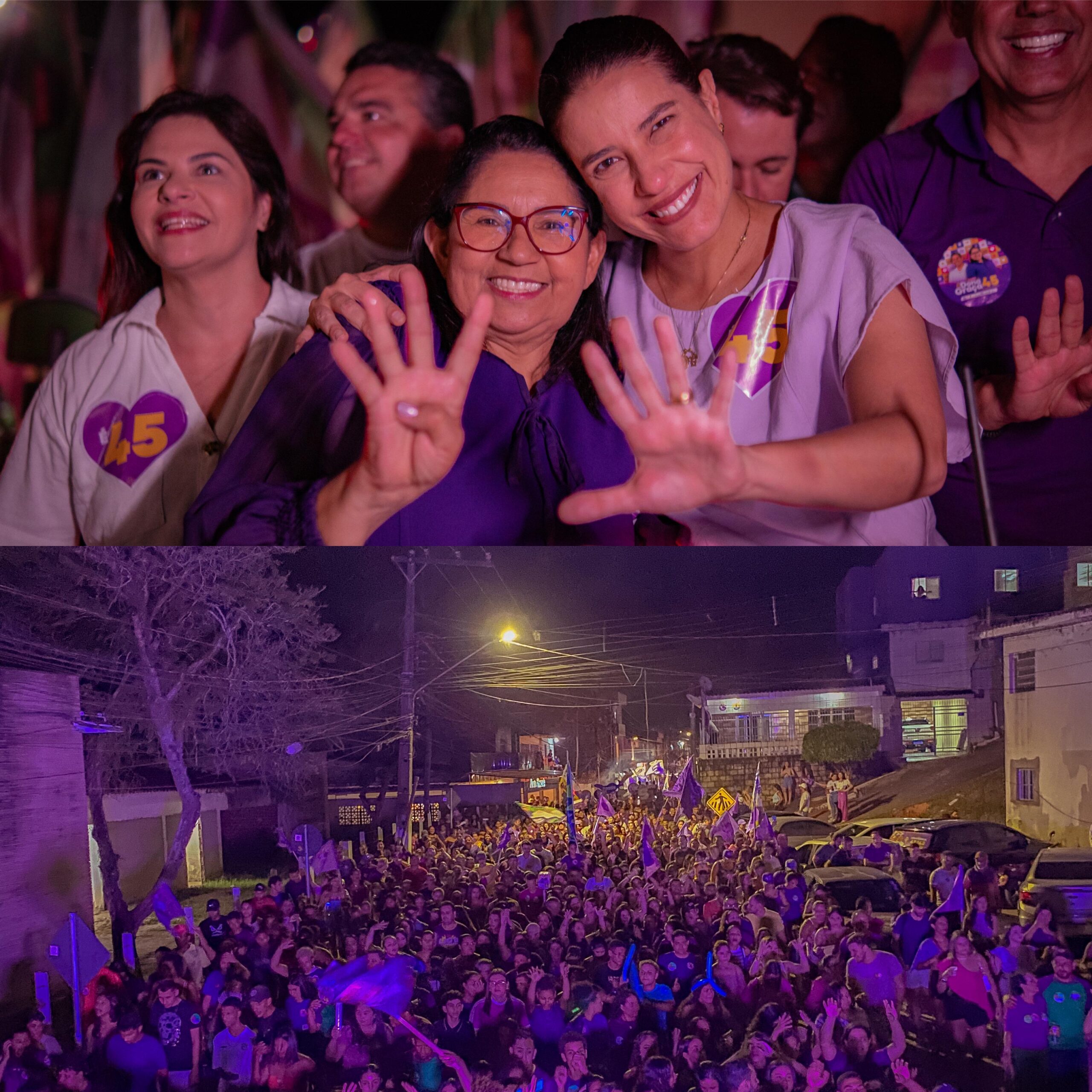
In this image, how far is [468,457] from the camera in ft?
Answer: 6.98

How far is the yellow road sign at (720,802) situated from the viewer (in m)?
1.97

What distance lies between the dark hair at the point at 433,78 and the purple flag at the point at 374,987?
195 cm

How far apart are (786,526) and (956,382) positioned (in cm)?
53

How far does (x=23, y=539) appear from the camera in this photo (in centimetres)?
235

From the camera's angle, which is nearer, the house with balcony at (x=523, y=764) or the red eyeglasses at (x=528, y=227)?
the house with balcony at (x=523, y=764)

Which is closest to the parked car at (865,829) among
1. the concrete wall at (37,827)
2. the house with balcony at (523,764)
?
the house with balcony at (523,764)

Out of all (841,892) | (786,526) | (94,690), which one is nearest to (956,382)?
(786,526)

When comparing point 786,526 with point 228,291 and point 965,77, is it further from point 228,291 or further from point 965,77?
point 228,291

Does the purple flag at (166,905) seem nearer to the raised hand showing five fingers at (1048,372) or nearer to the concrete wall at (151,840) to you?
the concrete wall at (151,840)

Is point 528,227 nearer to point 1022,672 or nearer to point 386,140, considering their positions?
point 386,140

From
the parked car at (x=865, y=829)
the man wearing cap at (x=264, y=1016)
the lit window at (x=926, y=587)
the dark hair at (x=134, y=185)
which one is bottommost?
the man wearing cap at (x=264, y=1016)

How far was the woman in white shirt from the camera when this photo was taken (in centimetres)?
231

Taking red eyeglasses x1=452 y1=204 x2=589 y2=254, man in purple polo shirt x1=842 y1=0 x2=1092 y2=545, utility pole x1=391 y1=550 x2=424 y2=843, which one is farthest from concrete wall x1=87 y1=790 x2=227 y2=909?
man in purple polo shirt x1=842 y1=0 x2=1092 y2=545

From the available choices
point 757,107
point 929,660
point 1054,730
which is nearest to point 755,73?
point 757,107
